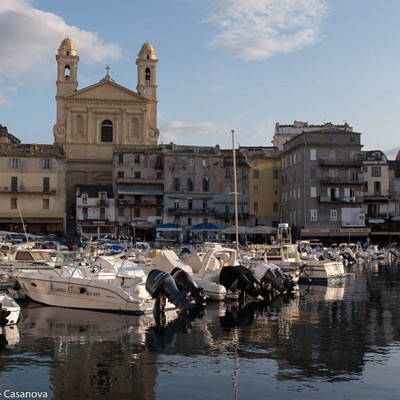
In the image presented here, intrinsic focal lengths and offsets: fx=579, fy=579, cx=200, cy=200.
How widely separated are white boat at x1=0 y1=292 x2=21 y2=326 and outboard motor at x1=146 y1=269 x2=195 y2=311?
228 inches

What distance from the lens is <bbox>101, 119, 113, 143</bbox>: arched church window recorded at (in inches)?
3765

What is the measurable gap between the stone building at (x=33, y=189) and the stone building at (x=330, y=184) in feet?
108

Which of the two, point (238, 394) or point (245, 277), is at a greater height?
point (245, 277)

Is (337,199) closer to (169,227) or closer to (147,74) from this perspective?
(169,227)

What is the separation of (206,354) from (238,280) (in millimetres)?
12827

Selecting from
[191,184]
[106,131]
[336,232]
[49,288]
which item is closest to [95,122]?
[106,131]

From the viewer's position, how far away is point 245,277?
103ft

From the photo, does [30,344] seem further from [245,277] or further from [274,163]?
[274,163]

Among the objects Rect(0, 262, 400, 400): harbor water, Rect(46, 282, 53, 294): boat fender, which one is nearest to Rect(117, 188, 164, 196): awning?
Rect(0, 262, 400, 400): harbor water

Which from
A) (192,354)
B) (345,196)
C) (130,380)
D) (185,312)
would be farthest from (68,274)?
(345,196)

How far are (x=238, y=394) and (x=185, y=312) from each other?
1041 centimetres

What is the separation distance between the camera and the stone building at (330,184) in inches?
3184

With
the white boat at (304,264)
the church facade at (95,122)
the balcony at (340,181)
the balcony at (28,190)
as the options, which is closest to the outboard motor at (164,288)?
the white boat at (304,264)

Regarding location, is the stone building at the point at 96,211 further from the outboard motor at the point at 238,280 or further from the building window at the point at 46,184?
the outboard motor at the point at 238,280
